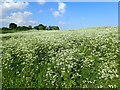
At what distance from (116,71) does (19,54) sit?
745cm

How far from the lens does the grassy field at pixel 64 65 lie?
52.9ft

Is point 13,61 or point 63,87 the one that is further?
point 13,61

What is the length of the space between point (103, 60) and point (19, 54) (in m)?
6.19

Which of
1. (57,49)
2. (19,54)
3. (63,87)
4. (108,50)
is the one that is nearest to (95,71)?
(63,87)

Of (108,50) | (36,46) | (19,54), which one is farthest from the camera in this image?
(36,46)

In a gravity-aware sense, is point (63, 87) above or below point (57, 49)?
below

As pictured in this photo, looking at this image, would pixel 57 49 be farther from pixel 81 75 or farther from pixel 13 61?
pixel 81 75

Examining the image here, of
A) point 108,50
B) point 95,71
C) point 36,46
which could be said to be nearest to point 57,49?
point 36,46

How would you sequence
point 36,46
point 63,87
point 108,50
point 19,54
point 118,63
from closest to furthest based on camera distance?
point 63,87 < point 118,63 < point 108,50 < point 19,54 < point 36,46

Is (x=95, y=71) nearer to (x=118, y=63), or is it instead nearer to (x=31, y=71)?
(x=118, y=63)

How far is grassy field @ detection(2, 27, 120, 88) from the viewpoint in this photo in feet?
52.9

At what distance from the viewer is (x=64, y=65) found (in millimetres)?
17562

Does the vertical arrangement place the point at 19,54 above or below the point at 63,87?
above

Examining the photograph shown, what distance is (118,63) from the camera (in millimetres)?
17672
